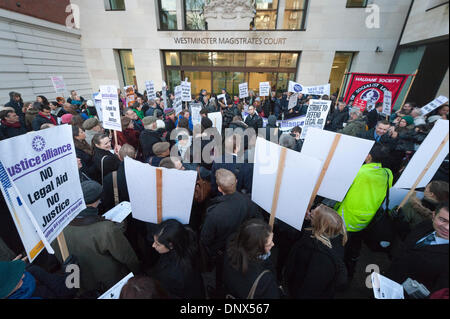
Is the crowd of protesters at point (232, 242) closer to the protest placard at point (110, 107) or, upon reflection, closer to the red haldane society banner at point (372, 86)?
the protest placard at point (110, 107)

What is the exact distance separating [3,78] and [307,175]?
43.6ft

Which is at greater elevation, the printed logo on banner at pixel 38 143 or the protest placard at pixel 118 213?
the printed logo on banner at pixel 38 143

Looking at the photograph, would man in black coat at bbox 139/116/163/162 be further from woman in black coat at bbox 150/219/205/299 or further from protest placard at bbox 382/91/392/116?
protest placard at bbox 382/91/392/116

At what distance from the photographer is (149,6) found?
11531 millimetres

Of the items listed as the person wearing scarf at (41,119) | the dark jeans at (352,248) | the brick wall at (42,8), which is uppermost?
the brick wall at (42,8)

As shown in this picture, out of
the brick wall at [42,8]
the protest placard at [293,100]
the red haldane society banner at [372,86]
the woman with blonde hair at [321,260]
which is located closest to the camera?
the woman with blonde hair at [321,260]

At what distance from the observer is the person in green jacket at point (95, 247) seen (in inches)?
69.5

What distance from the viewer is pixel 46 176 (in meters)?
1.53

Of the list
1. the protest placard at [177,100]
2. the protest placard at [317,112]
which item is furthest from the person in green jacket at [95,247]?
the protest placard at [177,100]

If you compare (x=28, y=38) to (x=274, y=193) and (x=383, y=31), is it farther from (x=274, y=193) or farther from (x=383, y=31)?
(x=383, y=31)

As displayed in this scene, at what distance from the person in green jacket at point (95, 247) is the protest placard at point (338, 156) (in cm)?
239

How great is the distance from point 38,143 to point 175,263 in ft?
4.85

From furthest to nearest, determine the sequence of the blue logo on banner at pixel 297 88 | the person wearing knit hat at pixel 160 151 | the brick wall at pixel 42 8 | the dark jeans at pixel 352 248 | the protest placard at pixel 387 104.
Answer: the brick wall at pixel 42 8 → the blue logo on banner at pixel 297 88 → the protest placard at pixel 387 104 → the person wearing knit hat at pixel 160 151 → the dark jeans at pixel 352 248

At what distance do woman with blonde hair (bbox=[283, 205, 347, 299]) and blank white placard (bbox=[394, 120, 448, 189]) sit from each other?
2.55 ft
